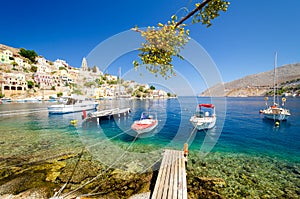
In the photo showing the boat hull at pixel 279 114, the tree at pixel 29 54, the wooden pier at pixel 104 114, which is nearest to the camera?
the wooden pier at pixel 104 114

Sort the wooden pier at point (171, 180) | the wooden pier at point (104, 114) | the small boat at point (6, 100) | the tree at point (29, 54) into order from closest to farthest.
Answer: the wooden pier at point (171, 180) → the wooden pier at point (104, 114) → the small boat at point (6, 100) → the tree at point (29, 54)

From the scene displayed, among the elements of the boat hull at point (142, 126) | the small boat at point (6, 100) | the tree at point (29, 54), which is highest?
the tree at point (29, 54)

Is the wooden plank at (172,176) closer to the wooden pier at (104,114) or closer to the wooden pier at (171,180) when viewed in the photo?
the wooden pier at (171,180)

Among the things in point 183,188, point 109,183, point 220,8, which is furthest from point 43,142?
point 220,8

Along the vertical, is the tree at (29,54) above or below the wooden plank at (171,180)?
above

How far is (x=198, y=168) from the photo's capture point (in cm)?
834

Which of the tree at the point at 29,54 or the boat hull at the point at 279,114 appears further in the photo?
the tree at the point at 29,54

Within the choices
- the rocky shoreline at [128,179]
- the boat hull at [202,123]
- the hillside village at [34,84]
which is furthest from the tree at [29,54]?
the boat hull at [202,123]

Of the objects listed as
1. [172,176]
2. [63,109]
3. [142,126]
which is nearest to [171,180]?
[172,176]

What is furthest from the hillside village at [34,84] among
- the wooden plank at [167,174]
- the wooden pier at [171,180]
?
the wooden pier at [171,180]

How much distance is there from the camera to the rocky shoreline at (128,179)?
6.06 metres

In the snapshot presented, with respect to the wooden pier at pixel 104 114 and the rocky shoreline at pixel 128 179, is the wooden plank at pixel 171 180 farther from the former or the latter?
the wooden pier at pixel 104 114

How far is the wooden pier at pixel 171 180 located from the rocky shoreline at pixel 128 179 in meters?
0.71

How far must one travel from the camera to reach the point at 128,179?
6.97 metres
